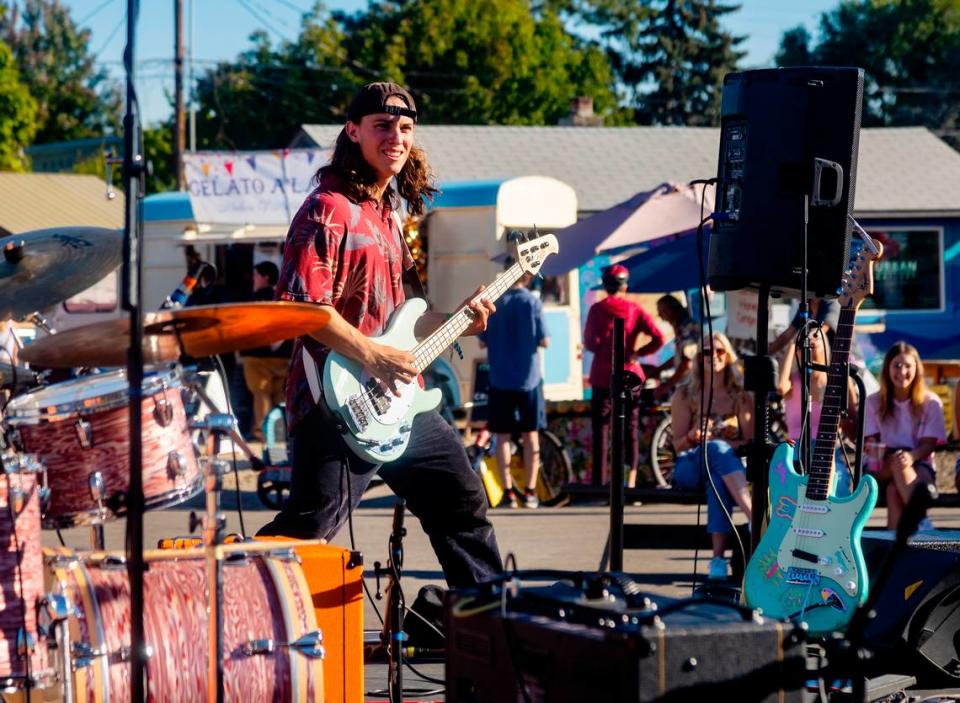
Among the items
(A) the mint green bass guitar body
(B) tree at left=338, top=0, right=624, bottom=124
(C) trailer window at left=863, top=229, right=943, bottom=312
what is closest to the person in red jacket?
(A) the mint green bass guitar body

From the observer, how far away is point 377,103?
5250 mm

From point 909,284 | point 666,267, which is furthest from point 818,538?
point 909,284

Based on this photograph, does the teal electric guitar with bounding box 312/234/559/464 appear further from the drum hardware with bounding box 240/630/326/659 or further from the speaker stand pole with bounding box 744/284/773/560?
the speaker stand pole with bounding box 744/284/773/560

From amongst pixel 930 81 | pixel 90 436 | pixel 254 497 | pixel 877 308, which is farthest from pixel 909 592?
pixel 930 81

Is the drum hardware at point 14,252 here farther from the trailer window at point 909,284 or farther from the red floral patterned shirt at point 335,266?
the trailer window at point 909,284

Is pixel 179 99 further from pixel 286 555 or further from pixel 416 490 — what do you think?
pixel 286 555

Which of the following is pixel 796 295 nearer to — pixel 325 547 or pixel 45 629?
pixel 325 547

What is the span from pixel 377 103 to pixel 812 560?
8.05 ft

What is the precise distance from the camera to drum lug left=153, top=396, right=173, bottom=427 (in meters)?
4.46

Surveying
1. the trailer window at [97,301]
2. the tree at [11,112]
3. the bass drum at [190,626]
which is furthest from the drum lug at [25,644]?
the tree at [11,112]

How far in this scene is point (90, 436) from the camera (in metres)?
4.42

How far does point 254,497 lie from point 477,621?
8872 millimetres

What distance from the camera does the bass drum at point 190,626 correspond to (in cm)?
420

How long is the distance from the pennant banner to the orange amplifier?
12532mm
